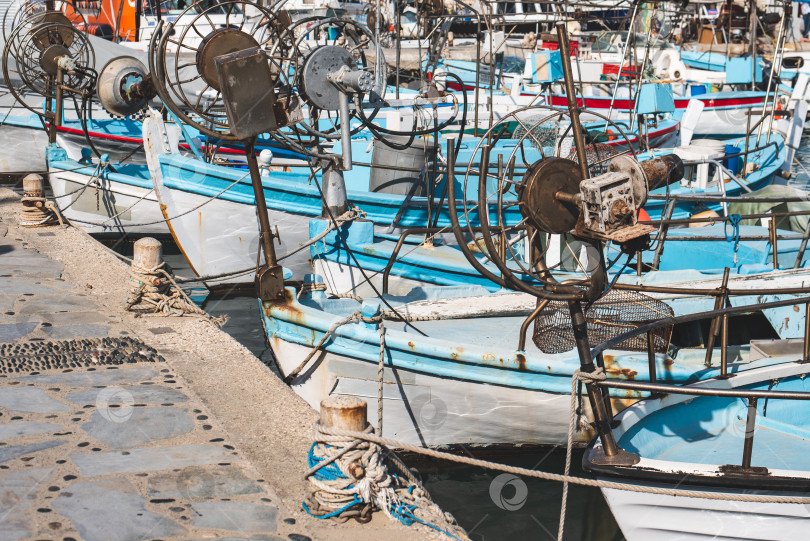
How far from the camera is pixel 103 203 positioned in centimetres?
1421

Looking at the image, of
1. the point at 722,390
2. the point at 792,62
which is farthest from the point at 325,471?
the point at 792,62

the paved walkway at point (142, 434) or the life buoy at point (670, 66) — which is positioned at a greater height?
the life buoy at point (670, 66)

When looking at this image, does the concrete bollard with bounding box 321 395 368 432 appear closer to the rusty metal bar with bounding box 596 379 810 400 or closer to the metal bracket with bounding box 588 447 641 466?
the rusty metal bar with bounding box 596 379 810 400

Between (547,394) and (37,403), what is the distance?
3609 mm

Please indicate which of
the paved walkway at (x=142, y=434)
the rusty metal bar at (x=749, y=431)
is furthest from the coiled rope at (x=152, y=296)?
the rusty metal bar at (x=749, y=431)

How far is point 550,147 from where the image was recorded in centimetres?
1129

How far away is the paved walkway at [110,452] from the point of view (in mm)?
3453

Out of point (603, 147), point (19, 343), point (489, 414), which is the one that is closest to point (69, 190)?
point (19, 343)

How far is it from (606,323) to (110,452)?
3.39 m

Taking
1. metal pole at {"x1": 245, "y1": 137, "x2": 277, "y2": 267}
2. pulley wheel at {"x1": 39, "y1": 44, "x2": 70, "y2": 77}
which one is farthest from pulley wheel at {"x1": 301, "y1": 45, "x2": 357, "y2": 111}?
pulley wheel at {"x1": 39, "y1": 44, "x2": 70, "y2": 77}

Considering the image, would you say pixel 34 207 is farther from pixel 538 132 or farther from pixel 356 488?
pixel 356 488

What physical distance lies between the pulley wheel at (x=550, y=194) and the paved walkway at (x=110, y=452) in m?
1.77

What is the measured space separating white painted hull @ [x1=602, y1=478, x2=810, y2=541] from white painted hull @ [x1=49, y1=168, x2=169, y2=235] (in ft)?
35.6

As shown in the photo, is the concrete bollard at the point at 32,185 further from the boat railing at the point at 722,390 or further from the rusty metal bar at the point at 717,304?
the rusty metal bar at the point at 717,304
